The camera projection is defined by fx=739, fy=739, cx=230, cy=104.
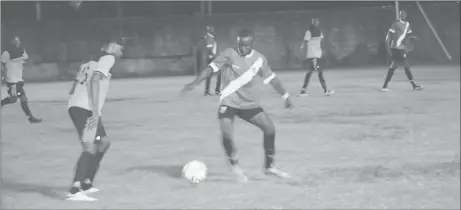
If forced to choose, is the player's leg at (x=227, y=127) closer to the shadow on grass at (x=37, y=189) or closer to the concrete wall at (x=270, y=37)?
the shadow on grass at (x=37, y=189)

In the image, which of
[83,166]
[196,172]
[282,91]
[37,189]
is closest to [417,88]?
[282,91]

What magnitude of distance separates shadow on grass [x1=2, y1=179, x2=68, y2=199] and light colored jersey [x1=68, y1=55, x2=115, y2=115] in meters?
1.81

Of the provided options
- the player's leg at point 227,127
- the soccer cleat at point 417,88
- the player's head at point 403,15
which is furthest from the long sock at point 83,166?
the soccer cleat at point 417,88

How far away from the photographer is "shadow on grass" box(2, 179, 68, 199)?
814 cm

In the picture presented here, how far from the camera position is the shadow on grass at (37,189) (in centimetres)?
814

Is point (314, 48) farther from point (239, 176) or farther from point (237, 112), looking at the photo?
point (237, 112)

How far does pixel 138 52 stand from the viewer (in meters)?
36.3

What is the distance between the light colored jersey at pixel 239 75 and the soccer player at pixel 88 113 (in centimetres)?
145

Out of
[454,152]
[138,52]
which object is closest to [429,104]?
[454,152]

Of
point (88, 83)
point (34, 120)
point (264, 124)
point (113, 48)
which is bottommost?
point (34, 120)

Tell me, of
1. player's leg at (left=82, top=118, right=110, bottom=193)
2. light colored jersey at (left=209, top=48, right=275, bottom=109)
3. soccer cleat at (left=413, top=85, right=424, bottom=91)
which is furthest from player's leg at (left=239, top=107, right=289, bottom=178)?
soccer cleat at (left=413, top=85, right=424, bottom=91)

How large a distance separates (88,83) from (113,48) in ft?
5.72

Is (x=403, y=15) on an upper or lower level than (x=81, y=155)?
upper

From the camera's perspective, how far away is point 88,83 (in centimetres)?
596
